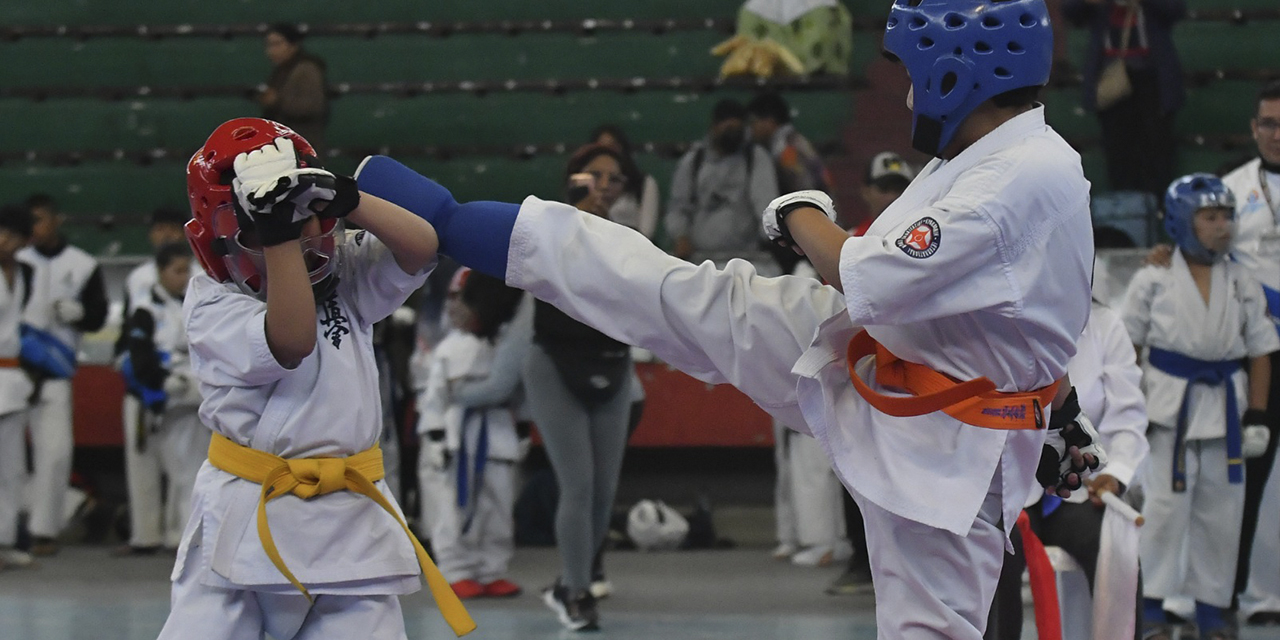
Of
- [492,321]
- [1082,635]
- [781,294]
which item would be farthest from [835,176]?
[781,294]

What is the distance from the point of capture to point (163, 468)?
760cm

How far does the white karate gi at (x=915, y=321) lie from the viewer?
2602mm

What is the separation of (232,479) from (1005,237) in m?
1.50

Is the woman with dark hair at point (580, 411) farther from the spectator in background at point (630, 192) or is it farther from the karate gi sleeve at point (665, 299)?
the karate gi sleeve at point (665, 299)

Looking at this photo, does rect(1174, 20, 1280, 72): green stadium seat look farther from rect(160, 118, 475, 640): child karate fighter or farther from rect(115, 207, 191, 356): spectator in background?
rect(160, 118, 475, 640): child karate fighter

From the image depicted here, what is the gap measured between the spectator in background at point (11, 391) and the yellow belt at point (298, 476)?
4.58 metres

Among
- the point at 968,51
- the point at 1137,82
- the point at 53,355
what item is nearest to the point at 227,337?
the point at 968,51

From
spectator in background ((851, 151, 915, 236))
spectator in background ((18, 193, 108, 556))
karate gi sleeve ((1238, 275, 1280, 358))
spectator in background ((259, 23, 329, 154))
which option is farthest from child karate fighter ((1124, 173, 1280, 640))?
spectator in background ((259, 23, 329, 154))

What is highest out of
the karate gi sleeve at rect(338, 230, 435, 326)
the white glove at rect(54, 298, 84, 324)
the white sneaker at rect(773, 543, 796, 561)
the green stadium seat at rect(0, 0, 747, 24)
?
the green stadium seat at rect(0, 0, 747, 24)

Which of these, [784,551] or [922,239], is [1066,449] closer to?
[922,239]

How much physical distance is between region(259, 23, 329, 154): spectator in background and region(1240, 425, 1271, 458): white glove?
576cm

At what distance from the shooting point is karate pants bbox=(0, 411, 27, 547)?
23.4ft

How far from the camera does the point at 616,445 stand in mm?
5871

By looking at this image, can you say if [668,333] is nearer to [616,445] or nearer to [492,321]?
[616,445]
